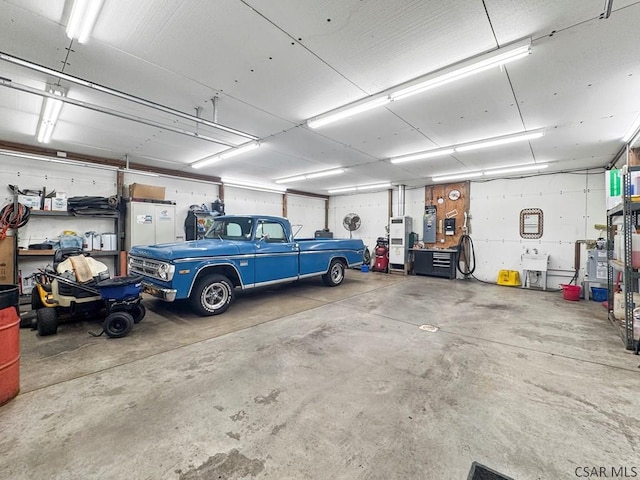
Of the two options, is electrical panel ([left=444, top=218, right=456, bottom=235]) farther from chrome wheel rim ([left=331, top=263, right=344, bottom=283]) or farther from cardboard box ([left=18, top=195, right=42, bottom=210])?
cardboard box ([left=18, top=195, right=42, bottom=210])

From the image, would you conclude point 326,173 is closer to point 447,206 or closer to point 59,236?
point 447,206

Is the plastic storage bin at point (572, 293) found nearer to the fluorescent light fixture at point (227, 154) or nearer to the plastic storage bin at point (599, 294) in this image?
the plastic storage bin at point (599, 294)

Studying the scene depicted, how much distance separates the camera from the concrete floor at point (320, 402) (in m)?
1.54

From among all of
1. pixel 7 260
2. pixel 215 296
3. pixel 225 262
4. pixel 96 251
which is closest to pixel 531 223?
pixel 225 262

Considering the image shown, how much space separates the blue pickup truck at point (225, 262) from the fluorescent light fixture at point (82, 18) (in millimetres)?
2415

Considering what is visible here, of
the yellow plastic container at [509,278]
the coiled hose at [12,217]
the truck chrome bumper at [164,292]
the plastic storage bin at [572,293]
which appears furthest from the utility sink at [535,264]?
the coiled hose at [12,217]

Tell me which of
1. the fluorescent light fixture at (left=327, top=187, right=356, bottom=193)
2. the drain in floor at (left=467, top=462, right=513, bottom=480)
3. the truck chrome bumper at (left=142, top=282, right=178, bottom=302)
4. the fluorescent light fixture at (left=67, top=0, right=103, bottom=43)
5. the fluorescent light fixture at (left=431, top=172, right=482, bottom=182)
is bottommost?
the drain in floor at (left=467, top=462, right=513, bottom=480)

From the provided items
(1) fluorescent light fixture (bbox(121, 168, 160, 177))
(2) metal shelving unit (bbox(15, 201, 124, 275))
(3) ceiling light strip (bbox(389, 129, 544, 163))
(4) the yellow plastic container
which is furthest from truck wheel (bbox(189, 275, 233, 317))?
(4) the yellow plastic container

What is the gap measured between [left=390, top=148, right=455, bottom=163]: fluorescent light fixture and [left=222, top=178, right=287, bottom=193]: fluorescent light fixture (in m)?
4.56

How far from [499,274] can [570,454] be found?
22.5ft

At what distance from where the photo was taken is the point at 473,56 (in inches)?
97.9

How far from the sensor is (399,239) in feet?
29.0

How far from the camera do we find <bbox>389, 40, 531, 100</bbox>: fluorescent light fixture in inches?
91.7

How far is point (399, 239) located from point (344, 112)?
5.92 metres
